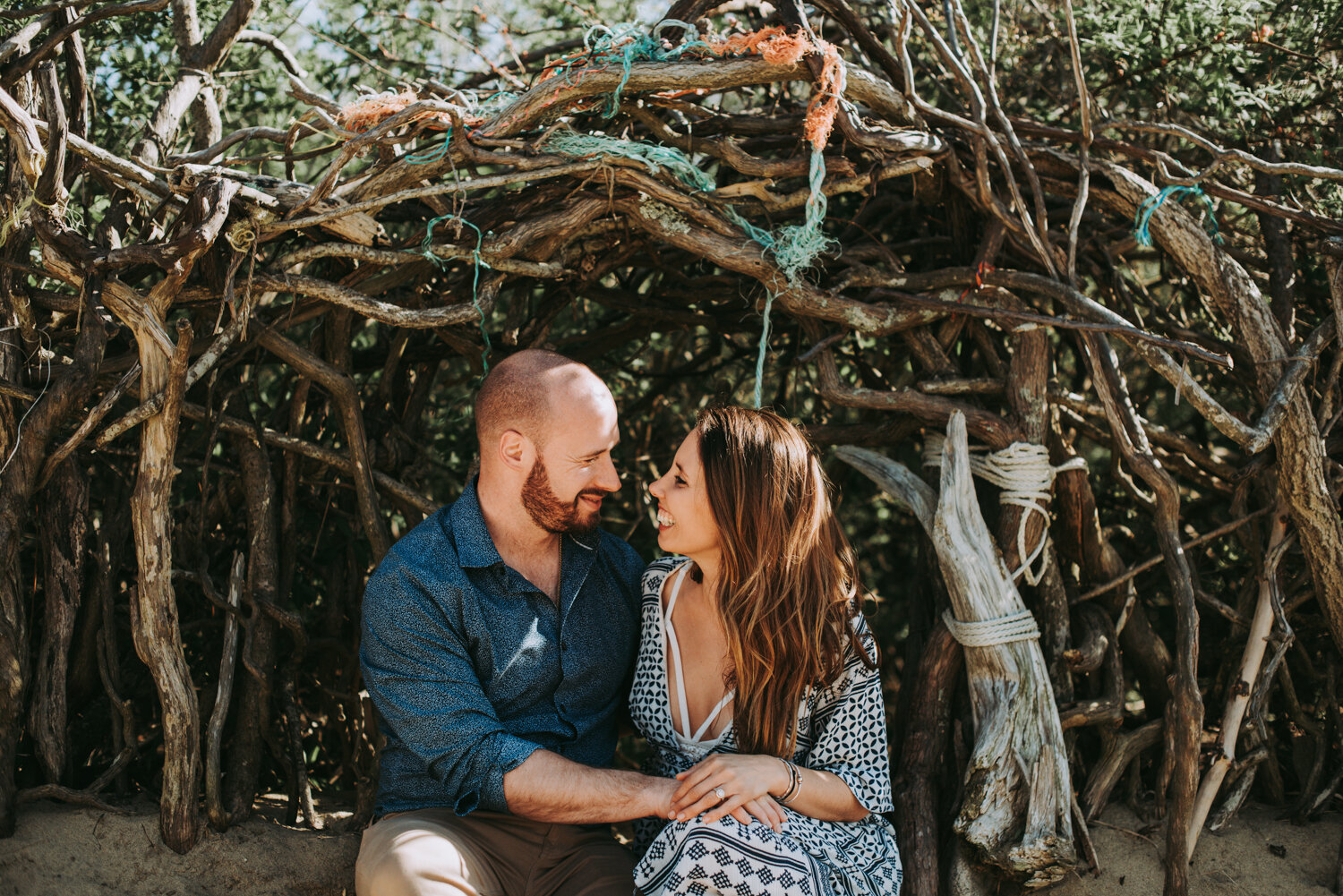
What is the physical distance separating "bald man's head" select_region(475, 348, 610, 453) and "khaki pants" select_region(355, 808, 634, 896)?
0.96 meters

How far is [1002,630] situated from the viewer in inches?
106

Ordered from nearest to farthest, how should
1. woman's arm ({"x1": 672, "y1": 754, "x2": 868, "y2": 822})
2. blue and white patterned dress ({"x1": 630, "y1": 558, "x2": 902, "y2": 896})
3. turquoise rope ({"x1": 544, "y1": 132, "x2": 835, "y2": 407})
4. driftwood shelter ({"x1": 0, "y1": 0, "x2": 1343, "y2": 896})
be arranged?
blue and white patterned dress ({"x1": 630, "y1": 558, "x2": 902, "y2": 896}), woman's arm ({"x1": 672, "y1": 754, "x2": 868, "y2": 822}), driftwood shelter ({"x1": 0, "y1": 0, "x2": 1343, "y2": 896}), turquoise rope ({"x1": 544, "y1": 132, "x2": 835, "y2": 407})

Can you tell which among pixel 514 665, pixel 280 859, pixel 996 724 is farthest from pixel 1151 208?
pixel 280 859

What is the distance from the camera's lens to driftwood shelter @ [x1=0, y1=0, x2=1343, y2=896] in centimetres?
256

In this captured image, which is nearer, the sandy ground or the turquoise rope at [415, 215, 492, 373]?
the sandy ground

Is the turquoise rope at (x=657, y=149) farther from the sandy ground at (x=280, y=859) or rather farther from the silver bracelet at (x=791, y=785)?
the sandy ground at (x=280, y=859)

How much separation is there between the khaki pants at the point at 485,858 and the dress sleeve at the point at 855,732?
0.57m

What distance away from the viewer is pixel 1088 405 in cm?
302

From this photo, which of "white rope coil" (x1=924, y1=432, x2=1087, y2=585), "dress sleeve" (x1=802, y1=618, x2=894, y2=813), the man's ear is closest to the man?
the man's ear

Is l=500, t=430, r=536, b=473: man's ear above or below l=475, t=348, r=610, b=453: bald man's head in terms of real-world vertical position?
below

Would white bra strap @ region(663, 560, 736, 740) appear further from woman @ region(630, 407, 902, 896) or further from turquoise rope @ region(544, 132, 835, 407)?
turquoise rope @ region(544, 132, 835, 407)

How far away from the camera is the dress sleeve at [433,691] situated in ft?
7.27

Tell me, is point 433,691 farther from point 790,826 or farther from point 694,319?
point 694,319

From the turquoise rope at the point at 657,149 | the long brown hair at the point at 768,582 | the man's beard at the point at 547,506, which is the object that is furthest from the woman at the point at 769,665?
the turquoise rope at the point at 657,149
